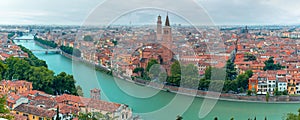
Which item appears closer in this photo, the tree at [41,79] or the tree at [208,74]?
the tree at [41,79]

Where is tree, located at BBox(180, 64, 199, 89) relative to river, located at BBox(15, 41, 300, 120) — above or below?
above

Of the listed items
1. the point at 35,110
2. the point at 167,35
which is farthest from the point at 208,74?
the point at 35,110

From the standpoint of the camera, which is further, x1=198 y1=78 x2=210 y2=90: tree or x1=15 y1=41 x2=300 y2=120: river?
x1=198 y1=78 x2=210 y2=90: tree

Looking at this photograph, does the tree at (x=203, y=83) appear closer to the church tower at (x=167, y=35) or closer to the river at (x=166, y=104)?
the river at (x=166, y=104)

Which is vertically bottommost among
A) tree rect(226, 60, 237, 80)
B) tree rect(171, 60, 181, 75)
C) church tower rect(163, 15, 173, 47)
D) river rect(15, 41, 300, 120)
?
river rect(15, 41, 300, 120)

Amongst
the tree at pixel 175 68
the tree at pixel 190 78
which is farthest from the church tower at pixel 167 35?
the tree at pixel 190 78

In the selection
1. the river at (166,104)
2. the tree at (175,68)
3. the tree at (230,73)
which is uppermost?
the tree at (175,68)

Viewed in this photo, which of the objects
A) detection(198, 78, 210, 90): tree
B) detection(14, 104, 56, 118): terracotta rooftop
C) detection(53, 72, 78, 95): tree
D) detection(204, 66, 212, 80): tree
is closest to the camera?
detection(14, 104, 56, 118): terracotta rooftop

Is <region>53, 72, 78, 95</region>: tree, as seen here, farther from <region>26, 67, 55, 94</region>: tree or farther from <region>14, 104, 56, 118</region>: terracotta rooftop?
<region>14, 104, 56, 118</region>: terracotta rooftop

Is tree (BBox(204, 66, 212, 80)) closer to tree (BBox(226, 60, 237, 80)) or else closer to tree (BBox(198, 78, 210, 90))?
tree (BBox(198, 78, 210, 90))

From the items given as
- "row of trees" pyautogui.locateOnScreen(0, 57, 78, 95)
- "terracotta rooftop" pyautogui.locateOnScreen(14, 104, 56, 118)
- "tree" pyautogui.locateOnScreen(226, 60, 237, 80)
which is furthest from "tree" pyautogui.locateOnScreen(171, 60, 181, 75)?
"terracotta rooftop" pyautogui.locateOnScreen(14, 104, 56, 118)

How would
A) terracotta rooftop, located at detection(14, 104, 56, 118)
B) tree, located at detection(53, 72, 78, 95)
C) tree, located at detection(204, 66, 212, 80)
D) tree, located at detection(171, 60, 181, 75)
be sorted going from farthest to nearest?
tree, located at detection(171, 60, 181, 75) < tree, located at detection(204, 66, 212, 80) < tree, located at detection(53, 72, 78, 95) < terracotta rooftop, located at detection(14, 104, 56, 118)

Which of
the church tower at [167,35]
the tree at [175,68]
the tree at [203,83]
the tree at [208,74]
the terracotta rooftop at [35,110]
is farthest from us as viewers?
the church tower at [167,35]
